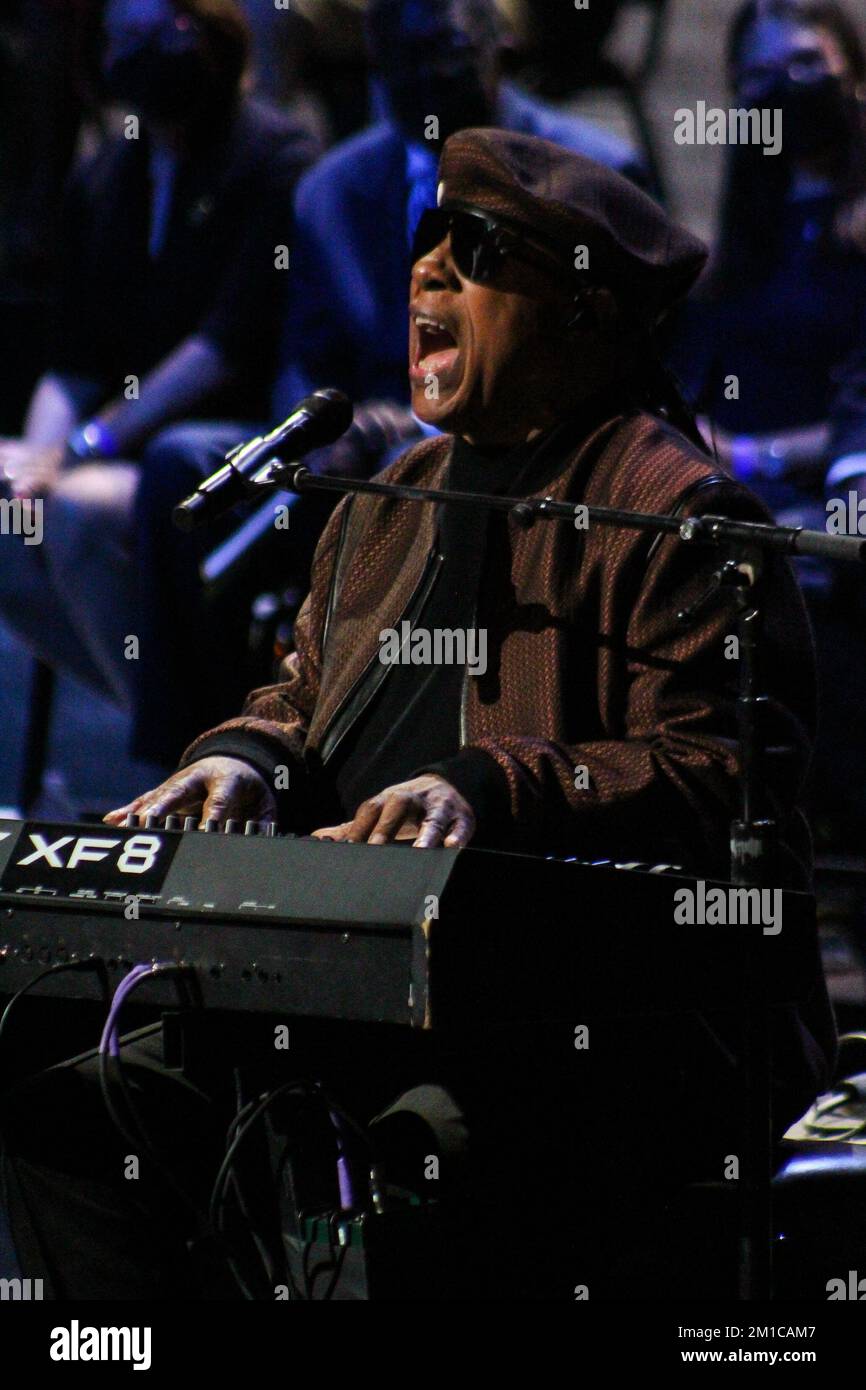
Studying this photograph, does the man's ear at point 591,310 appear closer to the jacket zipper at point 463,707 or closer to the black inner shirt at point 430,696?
the black inner shirt at point 430,696

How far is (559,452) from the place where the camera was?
2590mm

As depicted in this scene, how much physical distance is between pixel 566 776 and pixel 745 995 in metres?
0.33

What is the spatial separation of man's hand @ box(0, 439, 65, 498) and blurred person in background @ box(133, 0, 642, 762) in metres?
0.41

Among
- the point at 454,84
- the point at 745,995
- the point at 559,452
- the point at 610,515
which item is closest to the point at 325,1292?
the point at 745,995

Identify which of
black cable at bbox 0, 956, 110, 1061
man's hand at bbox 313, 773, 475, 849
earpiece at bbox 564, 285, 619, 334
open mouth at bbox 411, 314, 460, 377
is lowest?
black cable at bbox 0, 956, 110, 1061

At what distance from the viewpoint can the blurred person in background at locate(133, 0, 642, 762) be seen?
15.6ft

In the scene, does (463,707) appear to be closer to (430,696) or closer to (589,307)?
(430,696)

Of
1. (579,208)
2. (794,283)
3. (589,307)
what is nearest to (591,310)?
(589,307)

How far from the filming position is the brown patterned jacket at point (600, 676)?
2.24 metres

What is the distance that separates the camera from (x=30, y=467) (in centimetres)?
529

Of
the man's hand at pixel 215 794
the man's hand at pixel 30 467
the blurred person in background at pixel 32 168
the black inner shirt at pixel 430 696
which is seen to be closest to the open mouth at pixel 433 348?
the black inner shirt at pixel 430 696

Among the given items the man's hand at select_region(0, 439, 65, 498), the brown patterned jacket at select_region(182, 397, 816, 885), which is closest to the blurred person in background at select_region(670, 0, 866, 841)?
the man's hand at select_region(0, 439, 65, 498)

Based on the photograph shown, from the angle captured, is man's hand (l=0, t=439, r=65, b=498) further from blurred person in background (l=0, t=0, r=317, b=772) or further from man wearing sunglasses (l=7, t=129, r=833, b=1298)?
man wearing sunglasses (l=7, t=129, r=833, b=1298)
